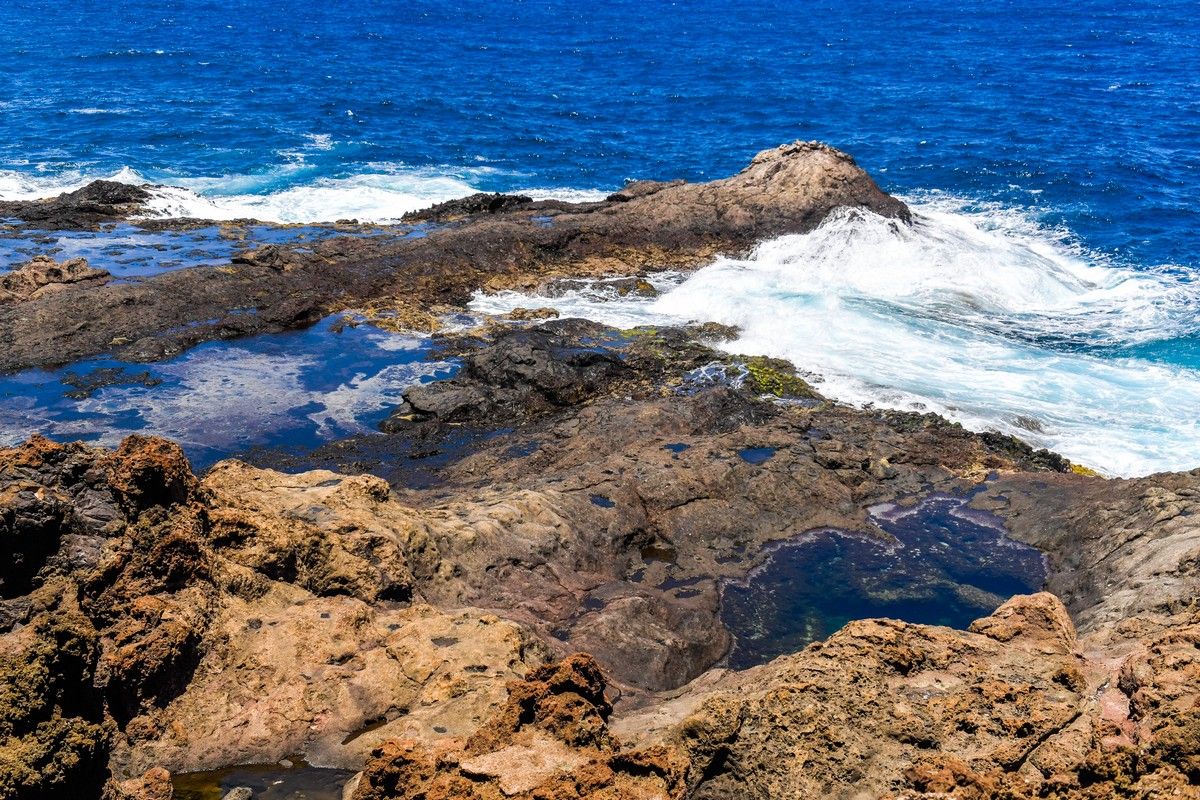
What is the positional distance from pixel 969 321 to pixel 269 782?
18.8 meters

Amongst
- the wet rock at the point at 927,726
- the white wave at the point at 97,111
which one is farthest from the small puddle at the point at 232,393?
the white wave at the point at 97,111

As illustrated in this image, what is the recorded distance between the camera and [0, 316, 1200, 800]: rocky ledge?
17.5ft

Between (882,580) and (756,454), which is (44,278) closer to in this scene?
(756,454)

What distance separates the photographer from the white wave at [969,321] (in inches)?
632

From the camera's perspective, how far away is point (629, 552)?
10766 mm

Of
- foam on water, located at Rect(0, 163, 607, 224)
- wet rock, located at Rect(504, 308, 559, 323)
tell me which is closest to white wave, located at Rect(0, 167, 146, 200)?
foam on water, located at Rect(0, 163, 607, 224)

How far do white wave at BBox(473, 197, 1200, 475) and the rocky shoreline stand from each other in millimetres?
1780

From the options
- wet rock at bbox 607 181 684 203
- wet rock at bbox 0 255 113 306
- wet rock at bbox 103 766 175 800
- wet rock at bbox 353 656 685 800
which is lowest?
wet rock at bbox 0 255 113 306

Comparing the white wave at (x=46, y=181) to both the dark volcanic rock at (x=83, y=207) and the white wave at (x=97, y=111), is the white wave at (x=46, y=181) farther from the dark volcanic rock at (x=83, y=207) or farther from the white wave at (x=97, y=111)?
the white wave at (x=97, y=111)

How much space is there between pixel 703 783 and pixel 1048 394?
14.3m

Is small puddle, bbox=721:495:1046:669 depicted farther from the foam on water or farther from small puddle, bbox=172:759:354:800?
the foam on water

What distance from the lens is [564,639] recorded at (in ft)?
27.9

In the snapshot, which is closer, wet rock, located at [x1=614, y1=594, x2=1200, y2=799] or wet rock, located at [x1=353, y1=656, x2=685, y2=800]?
wet rock, located at [x1=614, y1=594, x2=1200, y2=799]

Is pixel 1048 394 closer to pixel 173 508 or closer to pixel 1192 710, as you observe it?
pixel 1192 710
